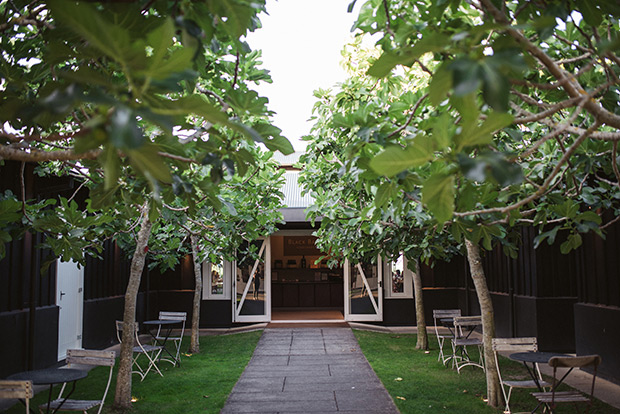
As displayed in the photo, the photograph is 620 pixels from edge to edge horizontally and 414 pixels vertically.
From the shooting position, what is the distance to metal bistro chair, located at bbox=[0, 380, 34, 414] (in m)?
3.61

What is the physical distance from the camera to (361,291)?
41.9ft

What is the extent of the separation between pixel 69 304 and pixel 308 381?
13.9 feet

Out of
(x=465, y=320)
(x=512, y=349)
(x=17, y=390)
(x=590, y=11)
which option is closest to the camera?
(x=590, y=11)

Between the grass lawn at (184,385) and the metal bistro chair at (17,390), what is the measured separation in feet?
5.57

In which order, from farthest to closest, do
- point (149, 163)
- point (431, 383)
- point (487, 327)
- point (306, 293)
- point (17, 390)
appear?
point (306, 293) < point (431, 383) < point (487, 327) < point (17, 390) < point (149, 163)

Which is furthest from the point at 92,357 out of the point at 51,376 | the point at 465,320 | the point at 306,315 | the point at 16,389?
the point at 306,315

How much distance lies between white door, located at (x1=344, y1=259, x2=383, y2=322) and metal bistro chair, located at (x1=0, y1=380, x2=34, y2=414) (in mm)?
9412

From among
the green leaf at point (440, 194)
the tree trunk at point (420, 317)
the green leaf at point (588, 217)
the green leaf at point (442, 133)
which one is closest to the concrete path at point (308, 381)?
the tree trunk at point (420, 317)

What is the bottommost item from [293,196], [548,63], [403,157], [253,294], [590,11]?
[253,294]

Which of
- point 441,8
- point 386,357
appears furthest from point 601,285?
point 441,8

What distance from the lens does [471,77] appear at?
0.90 m

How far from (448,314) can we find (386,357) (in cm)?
132

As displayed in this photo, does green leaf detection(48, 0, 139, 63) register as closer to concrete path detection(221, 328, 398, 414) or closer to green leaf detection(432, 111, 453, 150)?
green leaf detection(432, 111, 453, 150)

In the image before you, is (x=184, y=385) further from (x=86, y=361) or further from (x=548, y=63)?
(x=548, y=63)
